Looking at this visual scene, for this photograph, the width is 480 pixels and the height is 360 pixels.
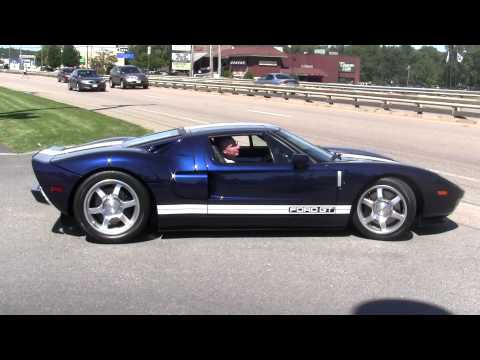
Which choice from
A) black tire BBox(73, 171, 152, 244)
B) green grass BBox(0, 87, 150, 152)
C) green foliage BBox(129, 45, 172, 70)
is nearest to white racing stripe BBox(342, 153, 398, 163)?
black tire BBox(73, 171, 152, 244)

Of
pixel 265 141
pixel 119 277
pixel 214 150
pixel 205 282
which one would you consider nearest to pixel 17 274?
pixel 119 277

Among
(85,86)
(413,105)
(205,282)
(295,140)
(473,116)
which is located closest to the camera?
(205,282)

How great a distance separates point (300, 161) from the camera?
5355mm

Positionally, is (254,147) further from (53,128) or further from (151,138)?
(53,128)

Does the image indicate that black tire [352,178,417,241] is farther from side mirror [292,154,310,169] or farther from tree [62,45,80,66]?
tree [62,45,80,66]

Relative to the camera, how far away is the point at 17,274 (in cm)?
451

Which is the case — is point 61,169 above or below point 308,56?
below

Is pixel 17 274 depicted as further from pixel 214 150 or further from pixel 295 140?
pixel 295 140

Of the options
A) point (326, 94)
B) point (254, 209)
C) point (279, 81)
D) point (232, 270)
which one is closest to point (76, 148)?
point (254, 209)

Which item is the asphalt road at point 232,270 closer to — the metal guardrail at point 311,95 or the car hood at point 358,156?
the car hood at point 358,156

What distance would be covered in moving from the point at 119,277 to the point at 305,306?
1546mm

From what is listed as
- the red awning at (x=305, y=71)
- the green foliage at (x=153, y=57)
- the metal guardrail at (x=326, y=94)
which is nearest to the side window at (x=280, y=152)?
the metal guardrail at (x=326, y=94)

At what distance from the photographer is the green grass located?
1224 centimetres
